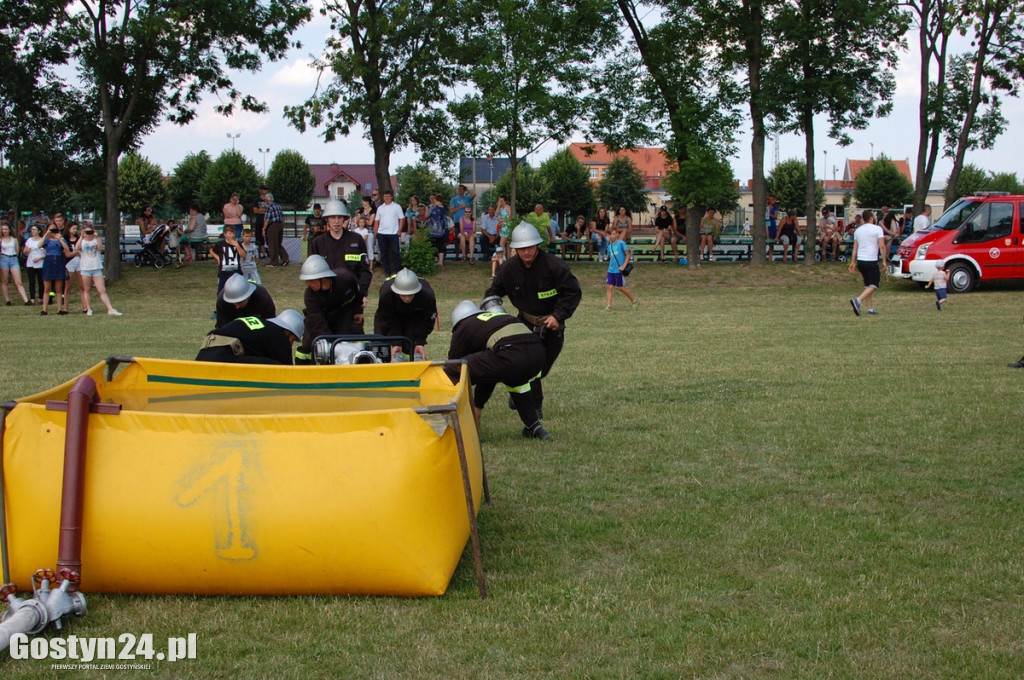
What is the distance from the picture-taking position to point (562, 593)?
505cm

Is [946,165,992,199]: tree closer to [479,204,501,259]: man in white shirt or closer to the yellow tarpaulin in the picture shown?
[479,204,501,259]: man in white shirt

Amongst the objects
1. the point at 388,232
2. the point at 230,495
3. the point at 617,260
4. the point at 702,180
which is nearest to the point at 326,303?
the point at 230,495

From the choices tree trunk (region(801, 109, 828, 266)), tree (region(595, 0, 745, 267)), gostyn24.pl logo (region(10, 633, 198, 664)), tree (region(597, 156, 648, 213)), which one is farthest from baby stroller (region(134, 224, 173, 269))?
→ tree (region(597, 156, 648, 213))

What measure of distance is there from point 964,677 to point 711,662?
973 millimetres

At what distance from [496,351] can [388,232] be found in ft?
56.2

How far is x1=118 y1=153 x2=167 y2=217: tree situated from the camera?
73.6 metres

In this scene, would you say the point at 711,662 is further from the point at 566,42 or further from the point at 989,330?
the point at 566,42

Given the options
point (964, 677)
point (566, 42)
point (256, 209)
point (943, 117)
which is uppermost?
point (566, 42)

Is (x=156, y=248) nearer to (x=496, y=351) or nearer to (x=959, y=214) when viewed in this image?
(x=959, y=214)

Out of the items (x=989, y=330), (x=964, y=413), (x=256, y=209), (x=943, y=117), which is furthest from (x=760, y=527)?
(x=943, y=117)

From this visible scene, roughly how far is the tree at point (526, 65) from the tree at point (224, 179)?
157 feet

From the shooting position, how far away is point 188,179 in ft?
259

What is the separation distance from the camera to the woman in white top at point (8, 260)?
2222 centimetres

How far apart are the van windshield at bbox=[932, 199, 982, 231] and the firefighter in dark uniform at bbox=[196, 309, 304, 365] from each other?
20.6 m
